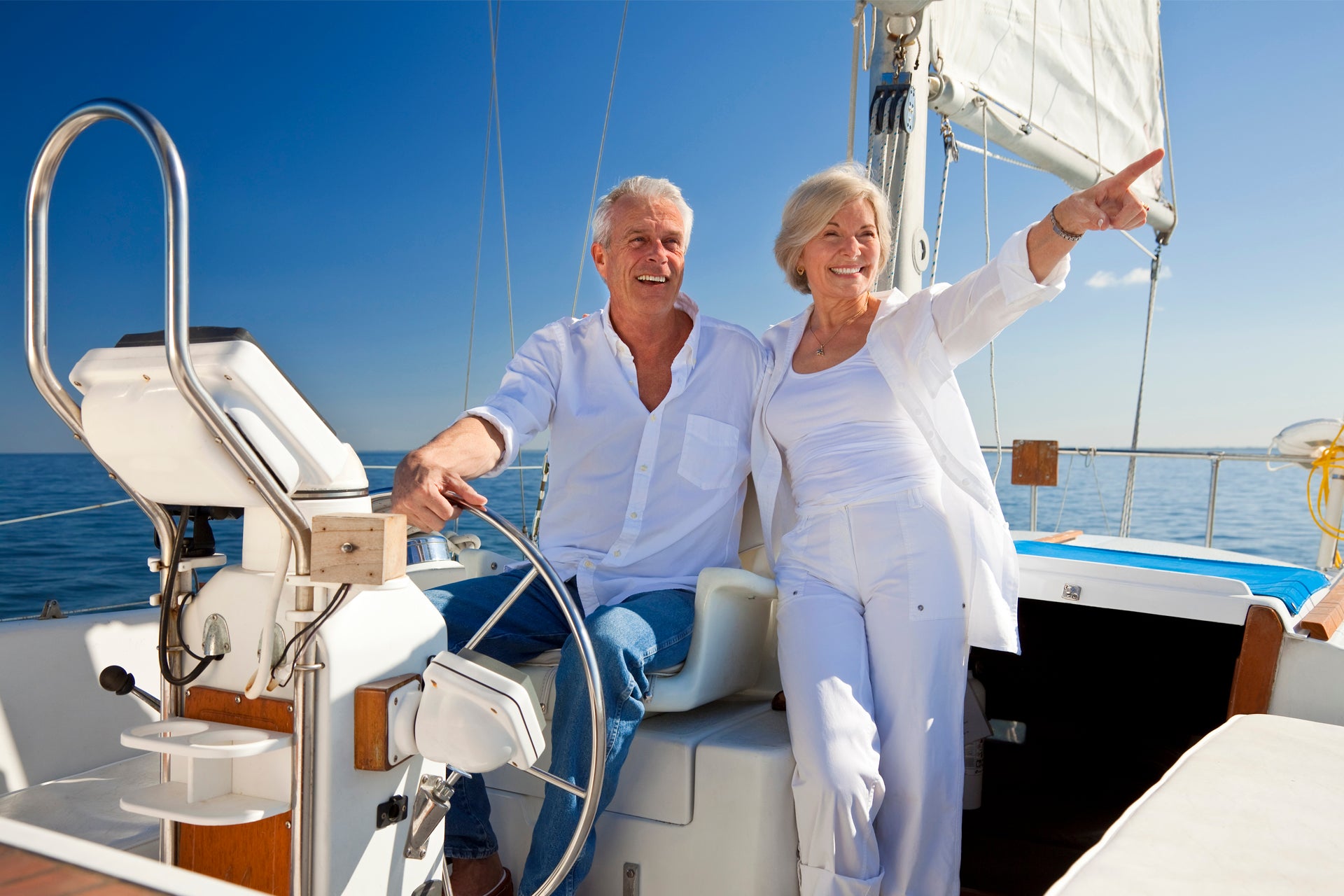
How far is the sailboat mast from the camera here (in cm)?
282

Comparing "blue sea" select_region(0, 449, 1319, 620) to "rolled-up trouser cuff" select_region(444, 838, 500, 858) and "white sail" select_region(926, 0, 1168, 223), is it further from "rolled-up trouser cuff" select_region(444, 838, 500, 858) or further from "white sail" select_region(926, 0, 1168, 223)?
"white sail" select_region(926, 0, 1168, 223)

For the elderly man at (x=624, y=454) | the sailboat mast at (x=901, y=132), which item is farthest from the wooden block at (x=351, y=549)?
the sailboat mast at (x=901, y=132)

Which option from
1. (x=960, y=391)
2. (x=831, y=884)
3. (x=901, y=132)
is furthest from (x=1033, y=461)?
(x=831, y=884)

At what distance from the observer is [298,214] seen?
835 inches

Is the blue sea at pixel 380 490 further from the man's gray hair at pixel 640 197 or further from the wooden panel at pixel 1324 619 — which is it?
the wooden panel at pixel 1324 619

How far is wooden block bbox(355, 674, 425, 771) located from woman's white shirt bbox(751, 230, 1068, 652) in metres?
1.08

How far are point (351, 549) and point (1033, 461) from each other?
3348mm

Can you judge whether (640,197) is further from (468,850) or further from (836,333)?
(468,850)

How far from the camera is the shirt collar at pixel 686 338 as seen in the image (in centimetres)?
202

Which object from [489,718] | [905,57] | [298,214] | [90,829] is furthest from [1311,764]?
[298,214]

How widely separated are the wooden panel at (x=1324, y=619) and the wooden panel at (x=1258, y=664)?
49 millimetres

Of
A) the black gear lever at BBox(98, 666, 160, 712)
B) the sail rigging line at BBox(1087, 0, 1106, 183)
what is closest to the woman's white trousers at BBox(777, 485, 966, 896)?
the black gear lever at BBox(98, 666, 160, 712)

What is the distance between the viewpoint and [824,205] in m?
1.94

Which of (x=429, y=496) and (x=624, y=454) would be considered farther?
(x=624, y=454)
